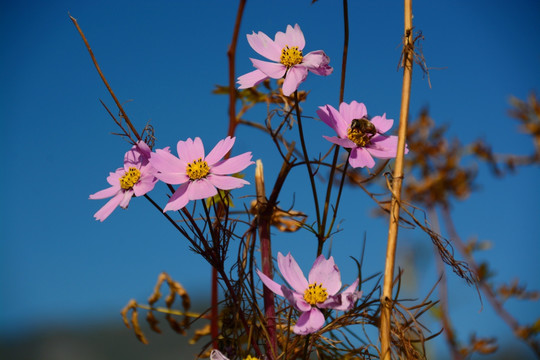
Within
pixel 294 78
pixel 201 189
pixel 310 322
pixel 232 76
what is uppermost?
pixel 232 76

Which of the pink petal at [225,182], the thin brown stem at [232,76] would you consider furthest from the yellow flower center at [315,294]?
the thin brown stem at [232,76]

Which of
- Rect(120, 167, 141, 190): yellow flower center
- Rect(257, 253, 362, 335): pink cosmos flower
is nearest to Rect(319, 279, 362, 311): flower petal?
Rect(257, 253, 362, 335): pink cosmos flower

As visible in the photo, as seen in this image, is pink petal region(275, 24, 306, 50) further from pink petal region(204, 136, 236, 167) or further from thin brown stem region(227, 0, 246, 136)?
thin brown stem region(227, 0, 246, 136)

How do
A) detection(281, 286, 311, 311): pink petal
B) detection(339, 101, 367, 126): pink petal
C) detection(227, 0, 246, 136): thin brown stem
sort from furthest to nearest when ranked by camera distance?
detection(227, 0, 246, 136): thin brown stem
detection(339, 101, 367, 126): pink petal
detection(281, 286, 311, 311): pink petal

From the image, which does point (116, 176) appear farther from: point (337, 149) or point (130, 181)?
point (337, 149)

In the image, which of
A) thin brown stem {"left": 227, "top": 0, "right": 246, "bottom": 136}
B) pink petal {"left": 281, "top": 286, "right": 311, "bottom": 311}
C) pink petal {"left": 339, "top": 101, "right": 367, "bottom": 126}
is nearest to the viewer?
pink petal {"left": 281, "top": 286, "right": 311, "bottom": 311}

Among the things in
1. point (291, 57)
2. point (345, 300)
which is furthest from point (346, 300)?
point (291, 57)
